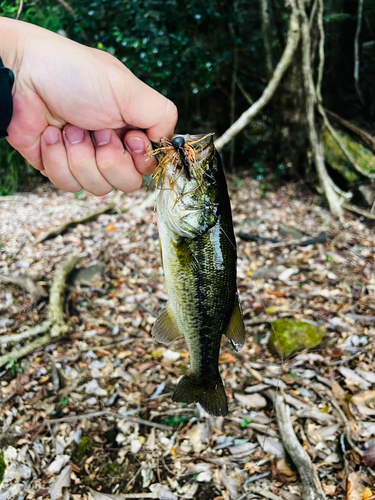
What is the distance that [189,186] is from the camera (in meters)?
1.78

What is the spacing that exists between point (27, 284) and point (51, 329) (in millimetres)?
763

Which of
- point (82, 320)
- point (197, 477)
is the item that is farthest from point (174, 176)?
point (82, 320)

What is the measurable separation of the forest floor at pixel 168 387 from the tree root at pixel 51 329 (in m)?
0.07

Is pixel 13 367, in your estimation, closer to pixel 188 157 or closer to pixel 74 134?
pixel 74 134

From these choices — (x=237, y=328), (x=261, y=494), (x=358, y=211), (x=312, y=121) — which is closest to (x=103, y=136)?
(x=237, y=328)

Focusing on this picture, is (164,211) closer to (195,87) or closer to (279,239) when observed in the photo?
(279,239)

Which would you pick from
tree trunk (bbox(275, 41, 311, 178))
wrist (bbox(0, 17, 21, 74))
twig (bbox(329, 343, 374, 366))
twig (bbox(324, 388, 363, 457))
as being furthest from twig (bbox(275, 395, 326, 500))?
tree trunk (bbox(275, 41, 311, 178))

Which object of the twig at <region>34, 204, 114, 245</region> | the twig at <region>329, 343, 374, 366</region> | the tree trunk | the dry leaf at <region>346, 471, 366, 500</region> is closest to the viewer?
the dry leaf at <region>346, 471, 366, 500</region>

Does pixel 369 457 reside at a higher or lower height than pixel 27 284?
higher

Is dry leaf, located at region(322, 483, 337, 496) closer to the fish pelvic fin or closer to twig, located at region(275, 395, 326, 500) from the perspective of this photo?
twig, located at region(275, 395, 326, 500)

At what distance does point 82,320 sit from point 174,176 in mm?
2825

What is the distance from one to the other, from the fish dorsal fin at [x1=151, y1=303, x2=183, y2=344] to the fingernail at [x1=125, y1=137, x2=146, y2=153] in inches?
36.9

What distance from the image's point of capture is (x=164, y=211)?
1.82 m

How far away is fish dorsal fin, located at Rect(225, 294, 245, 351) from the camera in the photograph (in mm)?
2004
